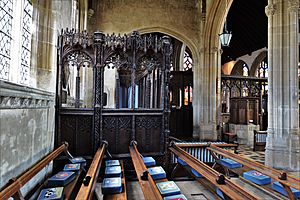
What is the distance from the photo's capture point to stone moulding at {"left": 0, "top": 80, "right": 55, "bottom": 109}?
1871 mm

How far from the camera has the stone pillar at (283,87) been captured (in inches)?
193

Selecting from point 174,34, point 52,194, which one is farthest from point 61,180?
point 174,34

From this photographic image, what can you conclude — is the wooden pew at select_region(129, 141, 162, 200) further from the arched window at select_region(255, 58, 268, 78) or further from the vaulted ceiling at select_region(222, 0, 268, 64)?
the arched window at select_region(255, 58, 268, 78)

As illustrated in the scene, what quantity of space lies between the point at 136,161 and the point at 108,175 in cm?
42

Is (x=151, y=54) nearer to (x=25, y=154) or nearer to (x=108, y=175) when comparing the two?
(x=108, y=175)

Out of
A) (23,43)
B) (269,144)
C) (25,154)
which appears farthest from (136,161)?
(269,144)

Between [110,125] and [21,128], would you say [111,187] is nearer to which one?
[21,128]

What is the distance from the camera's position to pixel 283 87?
510 centimetres

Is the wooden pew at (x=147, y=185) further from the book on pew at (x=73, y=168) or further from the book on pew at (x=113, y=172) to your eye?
the book on pew at (x=73, y=168)

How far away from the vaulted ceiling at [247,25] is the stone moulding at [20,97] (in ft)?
33.8

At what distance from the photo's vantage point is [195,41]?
10.1 meters

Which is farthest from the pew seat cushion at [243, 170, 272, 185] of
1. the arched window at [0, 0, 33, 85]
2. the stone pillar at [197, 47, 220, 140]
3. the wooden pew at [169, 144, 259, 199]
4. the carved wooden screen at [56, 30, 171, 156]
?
the stone pillar at [197, 47, 220, 140]

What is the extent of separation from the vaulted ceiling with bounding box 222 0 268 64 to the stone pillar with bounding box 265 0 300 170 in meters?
5.44

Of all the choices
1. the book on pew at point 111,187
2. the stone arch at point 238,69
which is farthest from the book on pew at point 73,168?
the stone arch at point 238,69
